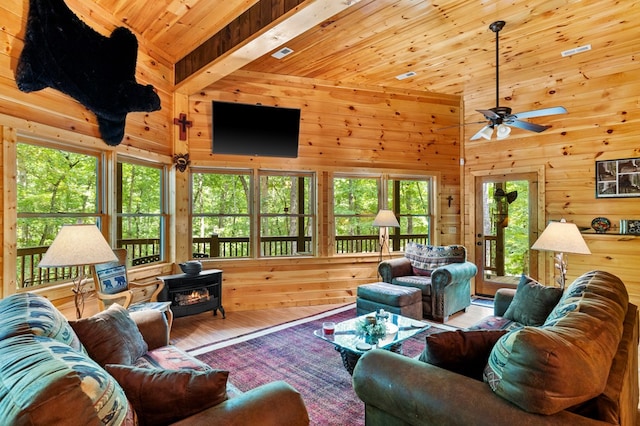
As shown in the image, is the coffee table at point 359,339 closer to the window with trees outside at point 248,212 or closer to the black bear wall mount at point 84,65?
the window with trees outside at point 248,212

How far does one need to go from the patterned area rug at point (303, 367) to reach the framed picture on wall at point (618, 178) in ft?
9.90

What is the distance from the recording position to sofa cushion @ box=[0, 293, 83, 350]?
134 centimetres

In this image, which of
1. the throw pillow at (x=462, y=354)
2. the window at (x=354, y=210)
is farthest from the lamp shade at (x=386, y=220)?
the throw pillow at (x=462, y=354)

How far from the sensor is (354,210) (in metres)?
5.61

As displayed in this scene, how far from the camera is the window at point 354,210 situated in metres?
5.54

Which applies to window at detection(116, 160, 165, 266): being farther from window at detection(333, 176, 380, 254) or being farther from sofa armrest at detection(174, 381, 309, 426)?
sofa armrest at detection(174, 381, 309, 426)

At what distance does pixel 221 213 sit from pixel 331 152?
6.20ft

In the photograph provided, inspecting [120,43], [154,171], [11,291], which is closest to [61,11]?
[120,43]

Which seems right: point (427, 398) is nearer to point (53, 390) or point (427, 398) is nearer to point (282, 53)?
point (53, 390)

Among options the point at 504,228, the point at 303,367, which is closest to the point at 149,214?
the point at 303,367

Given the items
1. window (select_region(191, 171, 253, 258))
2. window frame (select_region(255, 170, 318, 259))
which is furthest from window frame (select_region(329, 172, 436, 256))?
window (select_region(191, 171, 253, 258))

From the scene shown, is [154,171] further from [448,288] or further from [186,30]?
[448,288]

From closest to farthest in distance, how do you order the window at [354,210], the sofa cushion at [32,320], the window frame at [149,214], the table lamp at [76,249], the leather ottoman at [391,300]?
1. the sofa cushion at [32,320]
2. the table lamp at [76,249]
3. the window frame at [149,214]
4. the leather ottoman at [391,300]
5. the window at [354,210]

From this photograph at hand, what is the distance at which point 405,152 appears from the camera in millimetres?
5754
